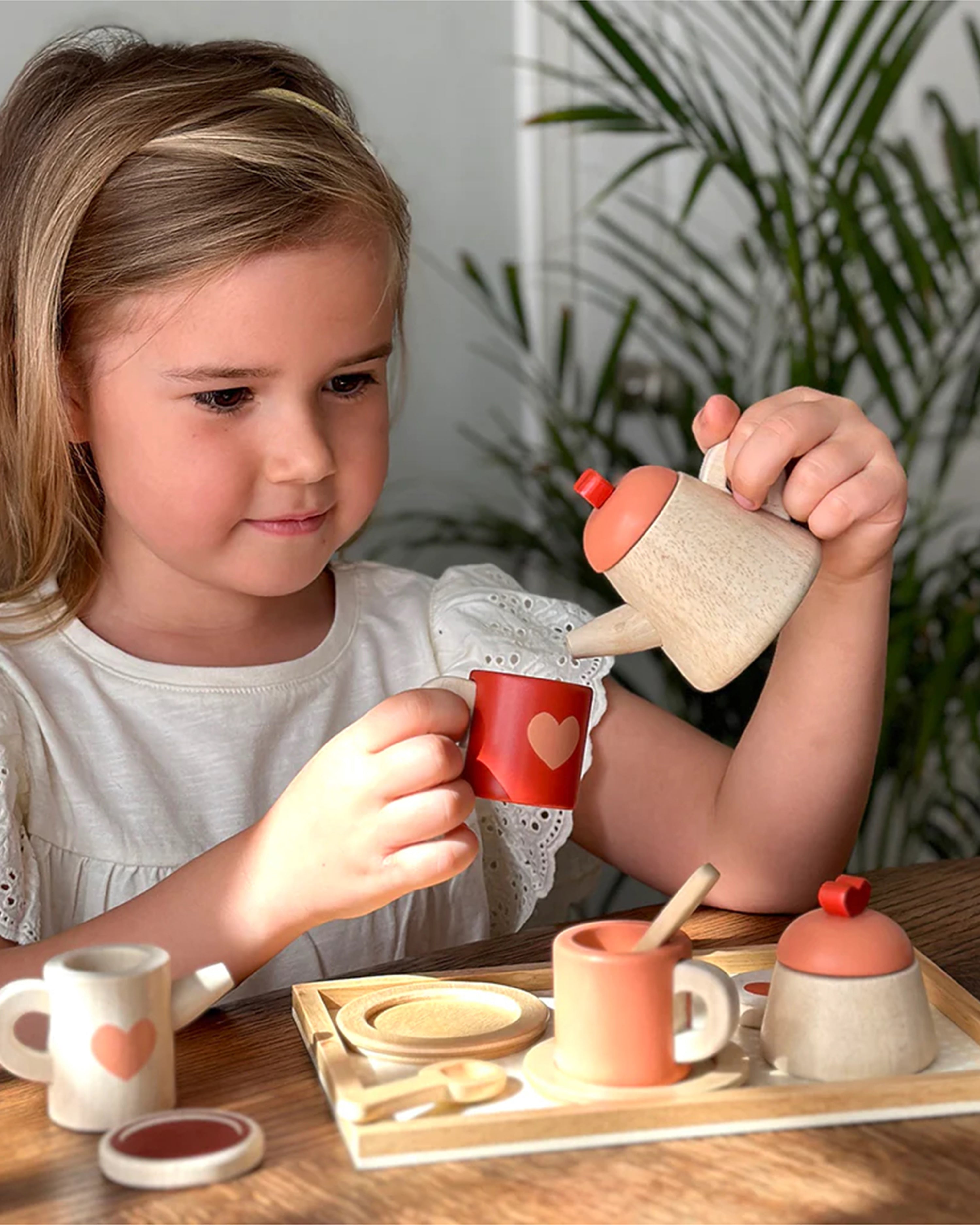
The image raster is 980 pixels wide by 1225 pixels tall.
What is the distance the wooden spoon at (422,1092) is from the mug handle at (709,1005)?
0.09m

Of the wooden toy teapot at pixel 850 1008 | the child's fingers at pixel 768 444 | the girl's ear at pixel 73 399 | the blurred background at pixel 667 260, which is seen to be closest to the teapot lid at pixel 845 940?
the wooden toy teapot at pixel 850 1008

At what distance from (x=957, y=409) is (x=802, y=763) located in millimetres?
984

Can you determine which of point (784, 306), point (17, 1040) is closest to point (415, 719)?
point (17, 1040)

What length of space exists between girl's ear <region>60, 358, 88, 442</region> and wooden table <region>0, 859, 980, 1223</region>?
663 millimetres

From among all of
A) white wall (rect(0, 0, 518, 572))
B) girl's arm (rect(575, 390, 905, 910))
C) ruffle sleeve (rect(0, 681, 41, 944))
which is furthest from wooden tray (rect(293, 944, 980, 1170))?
white wall (rect(0, 0, 518, 572))

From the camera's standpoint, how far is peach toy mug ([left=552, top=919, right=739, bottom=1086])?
741 mm

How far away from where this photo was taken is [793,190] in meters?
2.14

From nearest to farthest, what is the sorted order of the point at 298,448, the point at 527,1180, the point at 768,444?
1. the point at 527,1180
2. the point at 768,444
3. the point at 298,448

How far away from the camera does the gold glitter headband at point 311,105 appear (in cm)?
132

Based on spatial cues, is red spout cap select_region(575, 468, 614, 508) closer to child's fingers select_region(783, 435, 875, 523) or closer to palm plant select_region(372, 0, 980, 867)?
child's fingers select_region(783, 435, 875, 523)

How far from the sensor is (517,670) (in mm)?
1390

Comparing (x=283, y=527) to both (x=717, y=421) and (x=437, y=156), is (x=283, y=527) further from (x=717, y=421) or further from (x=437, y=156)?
(x=437, y=156)

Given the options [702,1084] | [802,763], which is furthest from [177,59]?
[702,1084]

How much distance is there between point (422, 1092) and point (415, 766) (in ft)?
0.64
